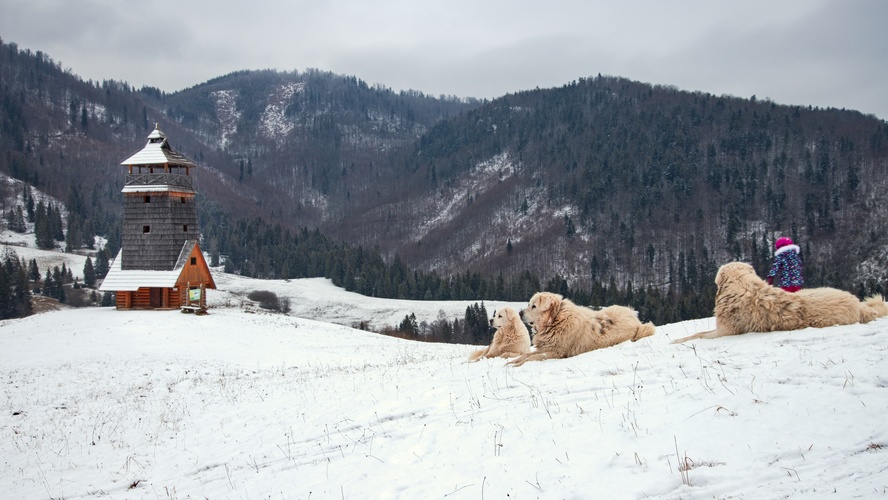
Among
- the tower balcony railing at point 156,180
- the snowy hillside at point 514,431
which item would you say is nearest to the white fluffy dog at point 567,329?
the snowy hillside at point 514,431

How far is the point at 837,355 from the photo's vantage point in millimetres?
7977

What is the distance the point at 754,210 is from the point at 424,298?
126783 millimetres

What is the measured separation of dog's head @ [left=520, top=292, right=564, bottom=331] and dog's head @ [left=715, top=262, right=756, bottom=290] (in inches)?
135

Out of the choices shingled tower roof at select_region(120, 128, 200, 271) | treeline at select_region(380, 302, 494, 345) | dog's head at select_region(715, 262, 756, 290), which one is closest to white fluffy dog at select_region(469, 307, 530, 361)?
dog's head at select_region(715, 262, 756, 290)

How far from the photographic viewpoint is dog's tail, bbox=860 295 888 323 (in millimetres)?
10281

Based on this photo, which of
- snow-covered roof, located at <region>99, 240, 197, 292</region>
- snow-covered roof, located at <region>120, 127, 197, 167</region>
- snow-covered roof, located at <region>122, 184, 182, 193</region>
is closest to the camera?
snow-covered roof, located at <region>99, 240, 197, 292</region>

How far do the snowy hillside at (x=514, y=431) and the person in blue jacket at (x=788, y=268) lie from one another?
2.28 metres

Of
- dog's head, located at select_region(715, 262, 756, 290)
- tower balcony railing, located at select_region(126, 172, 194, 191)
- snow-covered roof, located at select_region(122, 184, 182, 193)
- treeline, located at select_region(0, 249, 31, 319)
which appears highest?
tower balcony railing, located at select_region(126, 172, 194, 191)

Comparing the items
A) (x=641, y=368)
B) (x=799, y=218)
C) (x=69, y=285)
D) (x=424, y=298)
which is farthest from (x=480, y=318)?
(x=799, y=218)

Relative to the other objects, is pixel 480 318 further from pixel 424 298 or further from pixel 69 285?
pixel 69 285

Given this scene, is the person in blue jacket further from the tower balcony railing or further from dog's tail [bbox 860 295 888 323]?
the tower balcony railing

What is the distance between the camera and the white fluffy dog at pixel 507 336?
15.0 m

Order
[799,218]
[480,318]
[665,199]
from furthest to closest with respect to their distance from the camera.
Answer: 1. [665,199]
2. [799,218]
3. [480,318]

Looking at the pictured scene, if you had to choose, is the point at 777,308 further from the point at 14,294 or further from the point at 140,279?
the point at 14,294
